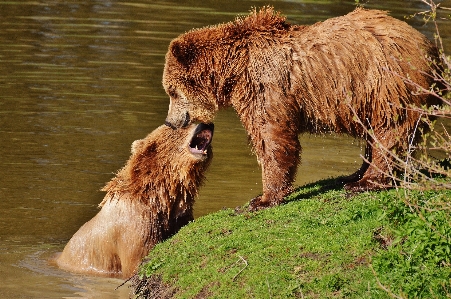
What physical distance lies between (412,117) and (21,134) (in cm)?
762

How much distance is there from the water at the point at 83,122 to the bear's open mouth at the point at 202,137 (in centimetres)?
143

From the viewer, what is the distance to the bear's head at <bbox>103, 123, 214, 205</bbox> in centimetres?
927

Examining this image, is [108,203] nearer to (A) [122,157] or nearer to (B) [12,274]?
(B) [12,274]

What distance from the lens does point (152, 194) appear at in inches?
367

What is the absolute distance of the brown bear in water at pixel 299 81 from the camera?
Result: 8.45 meters

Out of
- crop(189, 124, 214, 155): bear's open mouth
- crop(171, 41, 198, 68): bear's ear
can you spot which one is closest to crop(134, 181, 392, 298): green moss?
crop(189, 124, 214, 155): bear's open mouth

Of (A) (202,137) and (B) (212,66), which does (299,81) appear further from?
→ (A) (202,137)

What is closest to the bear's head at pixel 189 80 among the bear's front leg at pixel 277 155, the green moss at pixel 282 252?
the bear's front leg at pixel 277 155

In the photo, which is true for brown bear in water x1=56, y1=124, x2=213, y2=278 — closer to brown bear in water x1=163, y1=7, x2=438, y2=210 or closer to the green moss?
the green moss

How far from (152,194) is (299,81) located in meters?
1.85

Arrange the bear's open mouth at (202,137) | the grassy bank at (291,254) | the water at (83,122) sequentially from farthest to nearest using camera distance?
the water at (83,122), the bear's open mouth at (202,137), the grassy bank at (291,254)

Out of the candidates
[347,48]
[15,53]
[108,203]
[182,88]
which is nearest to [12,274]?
[108,203]

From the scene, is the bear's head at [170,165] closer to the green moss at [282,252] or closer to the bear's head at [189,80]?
the bear's head at [189,80]

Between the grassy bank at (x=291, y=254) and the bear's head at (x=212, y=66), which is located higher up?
the bear's head at (x=212, y=66)
